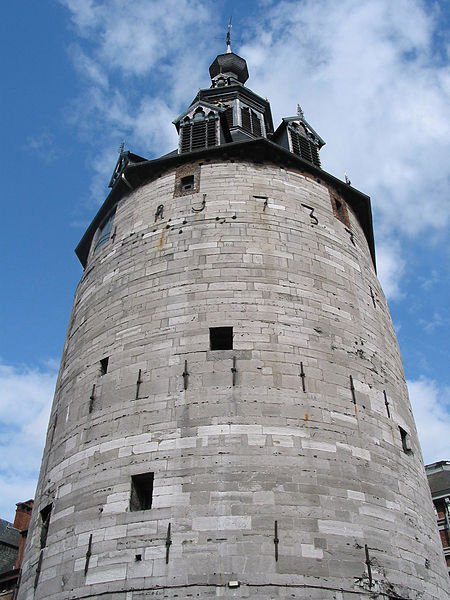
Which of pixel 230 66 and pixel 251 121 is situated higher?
pixel 230 66

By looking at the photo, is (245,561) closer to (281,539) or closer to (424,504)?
(281,539)

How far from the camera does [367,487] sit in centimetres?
1048

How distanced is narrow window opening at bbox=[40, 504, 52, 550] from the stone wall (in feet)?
0.38

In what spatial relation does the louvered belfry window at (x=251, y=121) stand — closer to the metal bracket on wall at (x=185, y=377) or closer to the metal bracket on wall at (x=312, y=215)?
the metal bracket on wall at (x=312, y=215)

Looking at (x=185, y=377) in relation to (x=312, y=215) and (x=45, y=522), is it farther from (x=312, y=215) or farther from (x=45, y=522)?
(x=312, y=215)

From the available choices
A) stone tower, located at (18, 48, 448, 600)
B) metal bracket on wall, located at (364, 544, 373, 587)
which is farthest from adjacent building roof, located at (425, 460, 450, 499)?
metal bracket on wall, located at (364, 544, 373, 587)

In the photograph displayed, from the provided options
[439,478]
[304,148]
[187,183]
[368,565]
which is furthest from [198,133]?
[439,478]

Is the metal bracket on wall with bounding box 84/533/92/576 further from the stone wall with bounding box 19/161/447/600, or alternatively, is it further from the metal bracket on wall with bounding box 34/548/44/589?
the metal bracket on wall with bounding box 34/548/44/589

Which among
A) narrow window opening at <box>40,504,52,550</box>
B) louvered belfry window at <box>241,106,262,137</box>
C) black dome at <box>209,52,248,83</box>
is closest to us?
narrow window opening at <box>40,504,52,550</box>

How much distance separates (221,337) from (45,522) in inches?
191

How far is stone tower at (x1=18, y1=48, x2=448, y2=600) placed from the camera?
30.7 feet

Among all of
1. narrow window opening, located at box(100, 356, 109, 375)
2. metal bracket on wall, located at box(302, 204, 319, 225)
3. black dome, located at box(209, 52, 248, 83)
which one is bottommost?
narrow window opening, located at box(100, 356, 109, 375)

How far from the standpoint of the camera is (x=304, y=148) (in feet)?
58.4

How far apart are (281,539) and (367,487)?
2.05 meters
